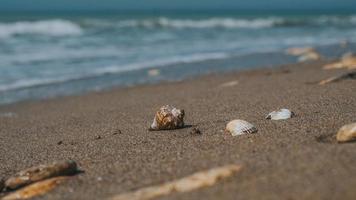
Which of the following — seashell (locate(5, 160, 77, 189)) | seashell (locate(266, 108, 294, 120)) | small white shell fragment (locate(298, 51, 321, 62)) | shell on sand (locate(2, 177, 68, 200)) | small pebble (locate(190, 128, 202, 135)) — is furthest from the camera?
small white shell fragment (locate(298, 51, 321, 62))

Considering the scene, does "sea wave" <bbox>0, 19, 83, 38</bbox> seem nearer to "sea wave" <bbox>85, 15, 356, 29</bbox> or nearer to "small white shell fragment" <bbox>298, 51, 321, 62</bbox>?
"sea wave" <bbox>85, 15, 356, 29</bbox>

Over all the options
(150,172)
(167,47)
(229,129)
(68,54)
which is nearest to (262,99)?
(229,129)

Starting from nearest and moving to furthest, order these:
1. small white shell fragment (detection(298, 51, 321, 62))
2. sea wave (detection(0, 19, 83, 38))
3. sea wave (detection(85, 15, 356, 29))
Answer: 1. small white shell fragment (detection(298, 51, 321, 62))
2. sea wave (detection(0, 19, 83, 38))
3. sea wave (detection(85, 15, 356, 29))

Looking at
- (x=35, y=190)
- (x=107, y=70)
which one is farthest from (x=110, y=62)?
(x=35, y=190)

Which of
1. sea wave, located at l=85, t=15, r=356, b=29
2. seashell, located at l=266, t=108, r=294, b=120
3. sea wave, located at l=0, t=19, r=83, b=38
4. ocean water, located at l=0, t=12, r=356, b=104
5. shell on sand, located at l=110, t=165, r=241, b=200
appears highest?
shell on sand, located at l=110, t=165, r=241, b=200

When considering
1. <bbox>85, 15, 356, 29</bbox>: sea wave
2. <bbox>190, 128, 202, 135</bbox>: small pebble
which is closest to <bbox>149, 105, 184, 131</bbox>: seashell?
<bbox>190, 128, 202, 135</bbox>: small pebble

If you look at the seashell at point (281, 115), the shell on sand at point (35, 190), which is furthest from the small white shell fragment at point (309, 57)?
the shell on sand at point (35, 190)

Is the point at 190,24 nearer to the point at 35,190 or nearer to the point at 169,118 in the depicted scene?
the point at 169,118
